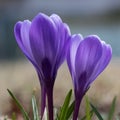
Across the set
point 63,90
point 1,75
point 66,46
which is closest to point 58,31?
point 66,46

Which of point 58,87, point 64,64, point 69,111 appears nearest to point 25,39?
point 69,111

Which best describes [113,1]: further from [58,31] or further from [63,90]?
[58,31]

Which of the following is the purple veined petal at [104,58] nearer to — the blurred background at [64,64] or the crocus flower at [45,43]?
the crocus flower at [45,43]

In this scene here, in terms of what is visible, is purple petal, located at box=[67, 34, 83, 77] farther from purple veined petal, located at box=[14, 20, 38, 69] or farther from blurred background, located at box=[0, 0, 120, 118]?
blurred background, located at box=[0, 0, 120, 118]

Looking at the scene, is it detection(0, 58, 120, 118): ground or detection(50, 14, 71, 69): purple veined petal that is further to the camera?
detection(0, 58, 120, 118): ground

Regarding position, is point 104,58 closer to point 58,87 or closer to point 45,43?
point 45,43

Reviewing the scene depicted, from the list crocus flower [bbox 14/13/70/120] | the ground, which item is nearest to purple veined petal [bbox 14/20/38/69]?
crocus flower [bbox 14/13/70/120]
